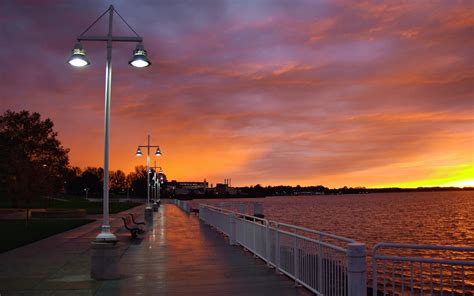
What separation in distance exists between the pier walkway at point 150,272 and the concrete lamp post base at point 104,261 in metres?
0.24

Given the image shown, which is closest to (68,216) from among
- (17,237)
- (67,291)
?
(17,237)

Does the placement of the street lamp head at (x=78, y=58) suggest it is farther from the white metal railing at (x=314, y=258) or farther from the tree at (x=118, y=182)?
the tree at (x=118, y=182)

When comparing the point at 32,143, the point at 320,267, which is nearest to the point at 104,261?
the point at 320,267

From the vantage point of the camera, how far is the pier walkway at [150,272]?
9492 mm

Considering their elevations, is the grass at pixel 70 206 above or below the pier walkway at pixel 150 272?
below

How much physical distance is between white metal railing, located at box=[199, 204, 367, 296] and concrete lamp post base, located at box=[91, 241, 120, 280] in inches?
140

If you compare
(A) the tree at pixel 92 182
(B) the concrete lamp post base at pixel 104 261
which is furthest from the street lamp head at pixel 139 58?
(A) the tree at pixel 92 182

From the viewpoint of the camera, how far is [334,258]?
28.4 feet

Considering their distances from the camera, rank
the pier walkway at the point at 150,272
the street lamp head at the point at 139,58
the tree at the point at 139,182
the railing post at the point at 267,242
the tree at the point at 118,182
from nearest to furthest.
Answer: the pier walkway at the point at 150,272
the street lamp head at the point at 139,58
the railing post at the point at 267,242
the tree at the point at 139,182
the tree at the point at 118,182

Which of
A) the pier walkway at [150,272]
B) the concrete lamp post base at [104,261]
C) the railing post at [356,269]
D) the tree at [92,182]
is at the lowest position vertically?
the pier walkway at [150,272]

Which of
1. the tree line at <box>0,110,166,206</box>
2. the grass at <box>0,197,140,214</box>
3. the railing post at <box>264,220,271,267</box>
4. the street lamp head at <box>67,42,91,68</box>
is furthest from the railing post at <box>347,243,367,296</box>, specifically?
the grass at <box>0,197,140,214</box>

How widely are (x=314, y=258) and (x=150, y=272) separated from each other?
4.33 metres

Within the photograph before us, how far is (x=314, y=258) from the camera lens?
9.16 metres

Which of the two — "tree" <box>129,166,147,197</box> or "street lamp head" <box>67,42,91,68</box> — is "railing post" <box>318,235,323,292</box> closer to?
"street lamp head" <box>67,42,91,68</box>
